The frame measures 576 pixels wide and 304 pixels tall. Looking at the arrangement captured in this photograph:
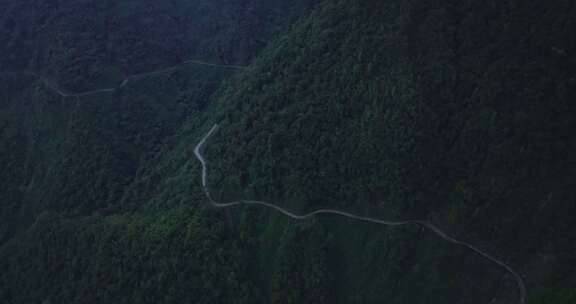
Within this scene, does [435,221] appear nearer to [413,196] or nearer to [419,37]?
[413,196]

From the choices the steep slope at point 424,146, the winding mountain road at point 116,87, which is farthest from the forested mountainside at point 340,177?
the winding mountain road at point 116,87

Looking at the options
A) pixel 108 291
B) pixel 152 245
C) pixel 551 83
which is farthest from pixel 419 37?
pixel 108 291

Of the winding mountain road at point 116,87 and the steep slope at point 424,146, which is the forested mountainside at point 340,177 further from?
the winding mountain road at point 116,87

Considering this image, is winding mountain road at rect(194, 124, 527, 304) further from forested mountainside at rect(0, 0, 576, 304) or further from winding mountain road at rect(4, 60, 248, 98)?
winding mountain road at rect(4, 60, 248, 98)

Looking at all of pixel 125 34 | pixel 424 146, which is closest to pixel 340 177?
pixel 424 146

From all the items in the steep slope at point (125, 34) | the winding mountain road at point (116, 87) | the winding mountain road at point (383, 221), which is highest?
the steep slope at point (125, 34)

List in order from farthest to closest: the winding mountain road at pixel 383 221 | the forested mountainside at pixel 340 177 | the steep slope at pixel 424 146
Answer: the forested mountainside at pixel 340 177, the steep slope at pixel 424 146, the winding mountain road at pixel 383 221

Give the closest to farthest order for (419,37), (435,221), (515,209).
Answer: (515,209) < (435,221) < (419,37)

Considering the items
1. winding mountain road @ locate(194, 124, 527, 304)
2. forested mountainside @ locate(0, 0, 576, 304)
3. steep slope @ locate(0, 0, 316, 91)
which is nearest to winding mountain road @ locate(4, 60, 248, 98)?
steep slope @ locate(0, 0, 316, 91)
